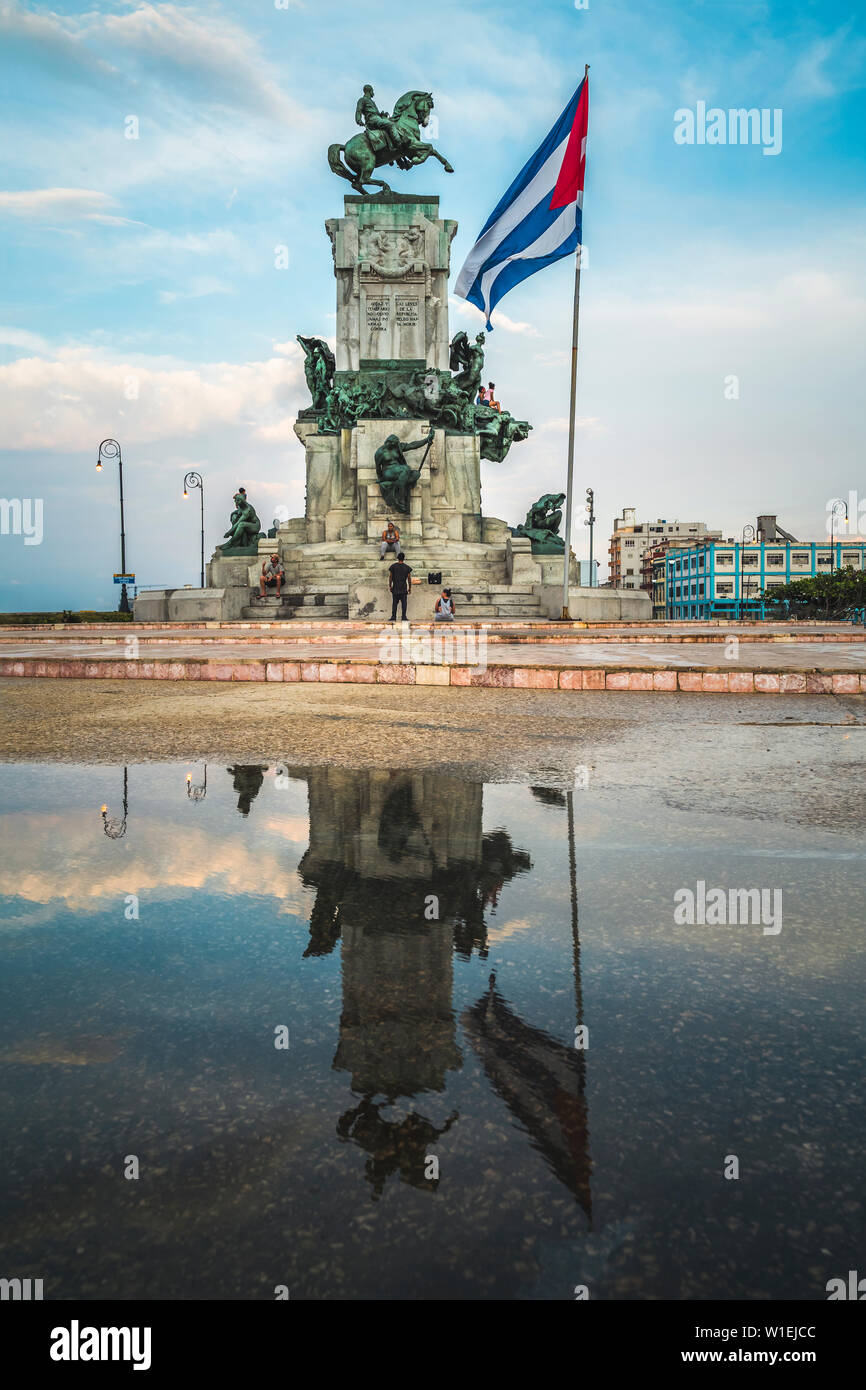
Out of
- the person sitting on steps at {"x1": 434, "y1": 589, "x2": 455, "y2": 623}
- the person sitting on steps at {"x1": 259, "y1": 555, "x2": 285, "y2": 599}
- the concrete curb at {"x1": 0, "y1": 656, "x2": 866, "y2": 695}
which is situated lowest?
the concrete curb at {"x1": 0, "y1": 656, "x2": 866, "y2": 695}

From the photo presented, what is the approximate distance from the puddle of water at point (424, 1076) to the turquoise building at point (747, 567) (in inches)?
4661

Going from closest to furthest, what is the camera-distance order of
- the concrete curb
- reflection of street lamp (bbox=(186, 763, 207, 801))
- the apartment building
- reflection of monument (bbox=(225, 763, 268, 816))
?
reflection of monument (bbox=(225, 763, 268, 816)) < reflection of street lamp (bbox=(186, 763, 207, 801)) < the concrete curb < the apartment building

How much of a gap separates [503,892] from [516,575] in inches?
1101

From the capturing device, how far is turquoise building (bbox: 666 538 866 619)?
117m

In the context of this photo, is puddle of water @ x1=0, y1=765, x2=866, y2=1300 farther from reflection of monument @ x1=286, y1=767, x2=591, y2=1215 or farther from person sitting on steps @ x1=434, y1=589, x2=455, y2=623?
person sitting on steps @ x1=434, y1=589, x2=455, y2=623

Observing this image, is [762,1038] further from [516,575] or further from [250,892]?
[516,575]

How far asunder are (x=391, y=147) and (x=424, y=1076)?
4194 cm

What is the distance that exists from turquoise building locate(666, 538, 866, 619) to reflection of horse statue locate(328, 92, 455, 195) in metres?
86.6

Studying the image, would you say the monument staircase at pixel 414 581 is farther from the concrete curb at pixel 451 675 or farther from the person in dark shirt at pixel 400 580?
the concrete curb at pixel 451 675

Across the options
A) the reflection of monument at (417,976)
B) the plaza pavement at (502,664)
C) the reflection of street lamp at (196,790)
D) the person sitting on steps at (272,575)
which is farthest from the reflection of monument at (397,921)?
the person sitting on steps at (272,575)

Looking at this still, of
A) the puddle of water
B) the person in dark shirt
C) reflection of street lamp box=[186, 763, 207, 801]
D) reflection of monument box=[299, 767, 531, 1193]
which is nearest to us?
the puddle of water

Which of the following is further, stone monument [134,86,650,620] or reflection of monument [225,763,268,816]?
stone monument [134,86,650,620]

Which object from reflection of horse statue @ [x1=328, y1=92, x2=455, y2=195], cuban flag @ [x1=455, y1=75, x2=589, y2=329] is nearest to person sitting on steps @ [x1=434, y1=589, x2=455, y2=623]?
cuban flag @ [x1=455, y1=75, x2=589, y2=329]

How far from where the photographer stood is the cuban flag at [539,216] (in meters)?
18.4
